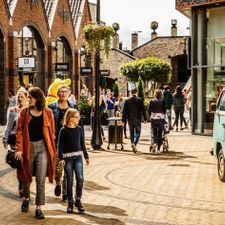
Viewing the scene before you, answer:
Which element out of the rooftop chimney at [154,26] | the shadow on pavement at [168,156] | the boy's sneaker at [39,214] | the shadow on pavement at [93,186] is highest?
the rooftop chimney at [154,26]

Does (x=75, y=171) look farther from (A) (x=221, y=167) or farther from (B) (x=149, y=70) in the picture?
(B) (x=149, y=70)

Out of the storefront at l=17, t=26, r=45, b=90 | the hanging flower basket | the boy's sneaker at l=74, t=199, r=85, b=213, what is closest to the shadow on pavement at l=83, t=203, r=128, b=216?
the boy's sneaker at l=74, t=199, r=85, b=213

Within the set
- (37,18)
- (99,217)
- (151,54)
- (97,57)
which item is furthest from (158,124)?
(151,54)

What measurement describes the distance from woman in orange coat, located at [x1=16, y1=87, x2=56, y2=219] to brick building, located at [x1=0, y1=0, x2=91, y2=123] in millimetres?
21104

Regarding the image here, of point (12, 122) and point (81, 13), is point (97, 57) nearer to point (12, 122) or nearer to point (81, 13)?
point (12, 122)

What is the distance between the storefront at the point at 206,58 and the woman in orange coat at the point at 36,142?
1544 centimetres

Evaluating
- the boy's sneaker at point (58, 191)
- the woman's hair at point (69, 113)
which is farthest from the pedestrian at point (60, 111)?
the woman's hair at point (69, 113)

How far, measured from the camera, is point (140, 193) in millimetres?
10141

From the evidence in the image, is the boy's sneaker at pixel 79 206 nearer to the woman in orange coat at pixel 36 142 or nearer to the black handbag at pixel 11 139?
the woman in orange coat at pixel 36 142

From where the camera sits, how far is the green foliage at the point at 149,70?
2094 inches

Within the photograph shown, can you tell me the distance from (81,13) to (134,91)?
32.8m

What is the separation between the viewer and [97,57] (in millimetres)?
18172

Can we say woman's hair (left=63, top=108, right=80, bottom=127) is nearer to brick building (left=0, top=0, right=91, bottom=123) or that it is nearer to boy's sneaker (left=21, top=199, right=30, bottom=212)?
boy's sneaker (left=21, top=199, right=30, bottom=212)

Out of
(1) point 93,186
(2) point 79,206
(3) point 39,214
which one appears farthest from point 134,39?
(3) point 39,214
